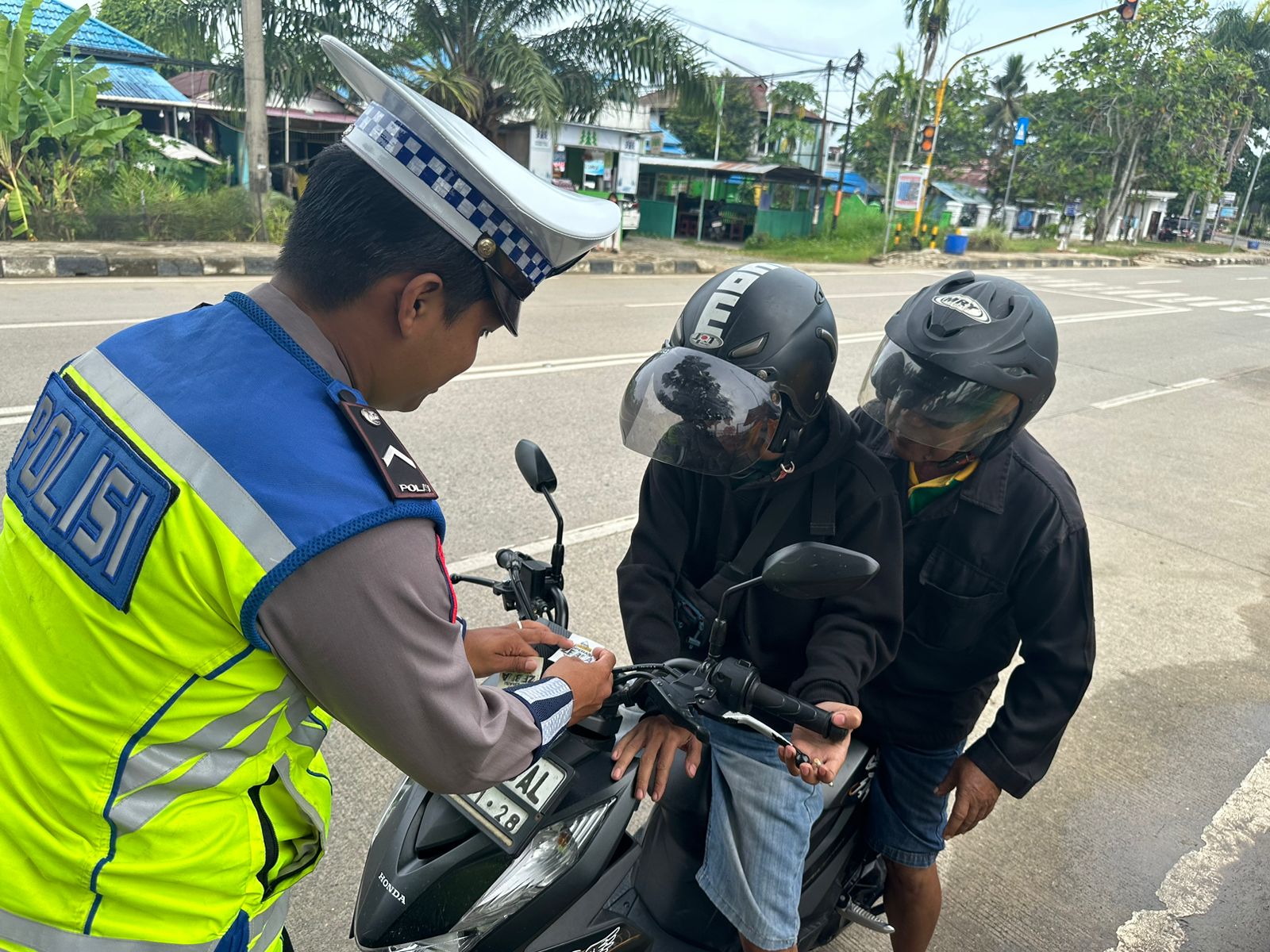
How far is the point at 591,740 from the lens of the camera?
175 cm

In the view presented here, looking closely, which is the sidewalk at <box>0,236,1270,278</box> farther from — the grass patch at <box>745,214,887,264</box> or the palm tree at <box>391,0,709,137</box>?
the palm tree at <box>391,0,709,137</box>

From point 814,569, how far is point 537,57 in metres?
15.1

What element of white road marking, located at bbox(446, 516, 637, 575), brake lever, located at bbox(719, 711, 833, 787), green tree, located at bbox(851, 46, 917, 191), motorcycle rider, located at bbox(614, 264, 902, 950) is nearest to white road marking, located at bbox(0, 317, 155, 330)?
white road marking, located at bbox(446, 516, 637, 575)

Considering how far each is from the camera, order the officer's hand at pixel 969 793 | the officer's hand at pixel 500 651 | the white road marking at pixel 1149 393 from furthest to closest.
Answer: the white road marking at pixel 1149 393, the officer's hand at pixel 969 793, the officer's hand at pixel 500 651

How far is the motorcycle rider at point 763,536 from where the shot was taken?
1.86 meters

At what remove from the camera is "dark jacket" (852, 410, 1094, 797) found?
2.00 meters

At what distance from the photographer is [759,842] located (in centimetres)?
187

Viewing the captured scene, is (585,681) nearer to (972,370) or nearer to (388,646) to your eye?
(388,646)

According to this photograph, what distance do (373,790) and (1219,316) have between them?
17.7 m

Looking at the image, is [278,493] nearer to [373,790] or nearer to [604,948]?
[604,948]

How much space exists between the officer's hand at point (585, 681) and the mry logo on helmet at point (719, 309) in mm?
753

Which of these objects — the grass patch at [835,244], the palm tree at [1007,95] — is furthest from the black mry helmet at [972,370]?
Answer: the palm tree at [1007,95]

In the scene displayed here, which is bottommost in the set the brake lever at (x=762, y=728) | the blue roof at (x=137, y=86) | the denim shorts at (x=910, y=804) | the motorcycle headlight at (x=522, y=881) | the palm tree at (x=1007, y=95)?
the denim shorts at (x=910, y=804)

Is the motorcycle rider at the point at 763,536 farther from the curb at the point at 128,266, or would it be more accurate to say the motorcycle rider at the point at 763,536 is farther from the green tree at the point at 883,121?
the green tree at the point at 883,121
